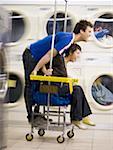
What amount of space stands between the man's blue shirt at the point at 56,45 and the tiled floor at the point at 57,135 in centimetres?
85

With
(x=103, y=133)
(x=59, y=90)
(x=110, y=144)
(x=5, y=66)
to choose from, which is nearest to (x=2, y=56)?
(x=5, y=66)

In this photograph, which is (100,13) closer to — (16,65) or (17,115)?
(16,65)

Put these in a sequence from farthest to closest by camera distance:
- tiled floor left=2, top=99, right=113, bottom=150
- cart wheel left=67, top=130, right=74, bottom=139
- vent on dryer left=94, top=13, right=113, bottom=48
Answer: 1. vent on dryer left=94, top=13, right=113, bottom=48
2. cart wheel left=67, top=130, right=74, bottom=139
3. tiled floor left=2, top=99, right=113, bottom=150

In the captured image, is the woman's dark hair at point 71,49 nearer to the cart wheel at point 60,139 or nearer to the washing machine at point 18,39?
the washing machine at point 18,39

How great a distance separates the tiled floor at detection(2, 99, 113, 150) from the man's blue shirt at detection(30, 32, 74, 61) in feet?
2.79

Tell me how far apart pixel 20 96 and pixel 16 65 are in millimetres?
389

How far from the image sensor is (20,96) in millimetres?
4500

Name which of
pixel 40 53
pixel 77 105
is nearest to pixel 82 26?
pixel 40 53

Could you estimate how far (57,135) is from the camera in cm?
395

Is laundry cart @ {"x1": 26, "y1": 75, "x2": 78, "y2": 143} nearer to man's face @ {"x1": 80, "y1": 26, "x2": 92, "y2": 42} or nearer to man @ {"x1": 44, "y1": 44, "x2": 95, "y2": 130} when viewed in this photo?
man @ {"x1": 44, "y1": 44, "x2": 95, "y2": 130}

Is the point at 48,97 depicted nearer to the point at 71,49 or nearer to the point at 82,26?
the point at 71,49

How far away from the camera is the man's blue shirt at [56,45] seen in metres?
3.65

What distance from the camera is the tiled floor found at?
3.43 meters

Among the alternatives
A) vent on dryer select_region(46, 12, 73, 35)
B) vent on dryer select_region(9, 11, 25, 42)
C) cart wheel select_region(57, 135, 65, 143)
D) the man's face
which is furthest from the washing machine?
cart wheel select_region(57, 135, 65, 143)
